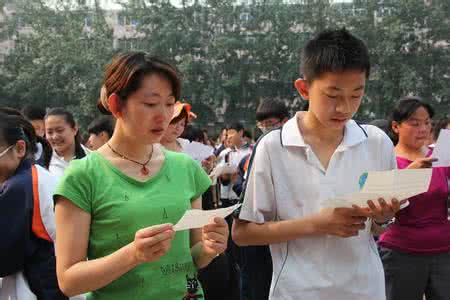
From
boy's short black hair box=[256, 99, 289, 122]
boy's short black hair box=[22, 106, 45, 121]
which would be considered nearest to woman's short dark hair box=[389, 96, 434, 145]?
boy's short black hair box=[256, 99, 289, 122]

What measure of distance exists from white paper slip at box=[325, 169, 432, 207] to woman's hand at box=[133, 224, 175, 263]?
1.73 feet

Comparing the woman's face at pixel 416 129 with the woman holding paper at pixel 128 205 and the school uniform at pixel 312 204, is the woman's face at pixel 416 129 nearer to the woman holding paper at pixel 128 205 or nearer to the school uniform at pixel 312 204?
the school uniform at pixel 312 204

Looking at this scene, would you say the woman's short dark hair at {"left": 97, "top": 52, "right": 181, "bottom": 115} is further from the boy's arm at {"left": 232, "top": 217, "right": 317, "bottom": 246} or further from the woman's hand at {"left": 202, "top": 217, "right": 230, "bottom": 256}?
the boy's arm at {"left": 232, "top": 217, "right": 317, "bottom": 246}

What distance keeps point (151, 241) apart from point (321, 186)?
74cm

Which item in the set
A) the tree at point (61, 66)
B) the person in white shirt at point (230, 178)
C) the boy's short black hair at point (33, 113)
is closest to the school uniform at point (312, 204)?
the person in white shirt at point (230, 178)

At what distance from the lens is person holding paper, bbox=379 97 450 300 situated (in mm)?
3232

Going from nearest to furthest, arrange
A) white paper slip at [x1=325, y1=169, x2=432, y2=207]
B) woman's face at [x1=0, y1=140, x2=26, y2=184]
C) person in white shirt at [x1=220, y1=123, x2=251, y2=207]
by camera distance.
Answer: white paper slip at [x1=325, y1=169, x2=432, y2=207]
woman's face at [x1=0, y1=140, x2=26, y2=184]
person in white shirt at [x1=220, y1=123, x2=251, y2=207]

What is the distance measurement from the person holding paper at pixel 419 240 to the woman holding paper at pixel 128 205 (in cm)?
181

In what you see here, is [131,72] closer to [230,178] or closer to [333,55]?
[333,55]

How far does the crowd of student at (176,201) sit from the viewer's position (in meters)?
1.66

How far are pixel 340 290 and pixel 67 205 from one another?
94 cm

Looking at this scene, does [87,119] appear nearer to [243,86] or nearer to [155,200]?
[243,86]

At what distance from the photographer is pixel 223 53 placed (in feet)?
119

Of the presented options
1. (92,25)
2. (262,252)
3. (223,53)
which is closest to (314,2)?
(223,53)
